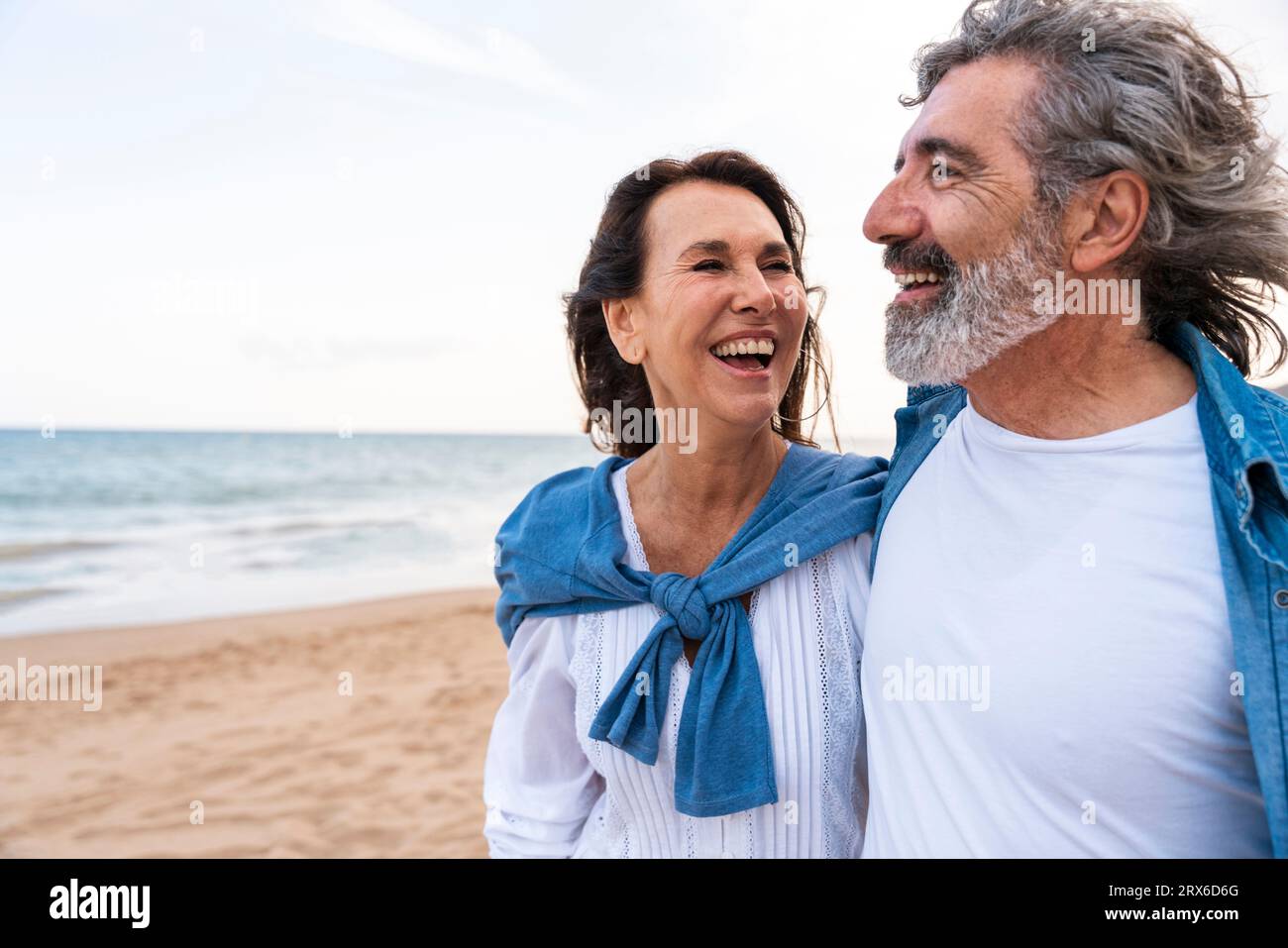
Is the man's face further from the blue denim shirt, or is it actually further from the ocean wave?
the ocean wave

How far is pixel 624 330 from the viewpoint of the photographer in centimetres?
288

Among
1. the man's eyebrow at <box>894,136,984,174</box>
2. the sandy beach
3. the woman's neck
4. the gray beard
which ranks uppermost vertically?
the man's eyebrow at <box>894,136,984,174</box>

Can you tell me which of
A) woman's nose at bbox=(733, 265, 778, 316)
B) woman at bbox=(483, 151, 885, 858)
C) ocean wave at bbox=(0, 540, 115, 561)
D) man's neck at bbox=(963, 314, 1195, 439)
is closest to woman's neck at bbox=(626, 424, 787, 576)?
woman at bbox=(483, 151, 885, 858)

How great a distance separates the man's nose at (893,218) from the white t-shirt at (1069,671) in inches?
21.5

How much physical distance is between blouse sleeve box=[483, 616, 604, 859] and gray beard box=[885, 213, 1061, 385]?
121 centimetres

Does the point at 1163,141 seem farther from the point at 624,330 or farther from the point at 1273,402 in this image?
the point at 624,330

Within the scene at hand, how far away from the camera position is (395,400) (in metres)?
37.3

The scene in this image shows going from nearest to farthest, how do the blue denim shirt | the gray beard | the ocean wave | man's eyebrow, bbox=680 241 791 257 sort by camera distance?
the blue denim shirt → the gray beard → man's eyebrow, bbox=680 241 791 257 → the ocean wave

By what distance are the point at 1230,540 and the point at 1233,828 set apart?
0.54 metres

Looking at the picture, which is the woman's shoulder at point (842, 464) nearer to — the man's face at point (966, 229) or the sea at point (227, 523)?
the man's face at point (966, 229)

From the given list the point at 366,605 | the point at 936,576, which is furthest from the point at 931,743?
the point at 366,605

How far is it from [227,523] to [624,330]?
57.1 ft

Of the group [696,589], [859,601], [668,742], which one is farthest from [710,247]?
[668,742]

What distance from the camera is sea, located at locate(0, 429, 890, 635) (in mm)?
11562
